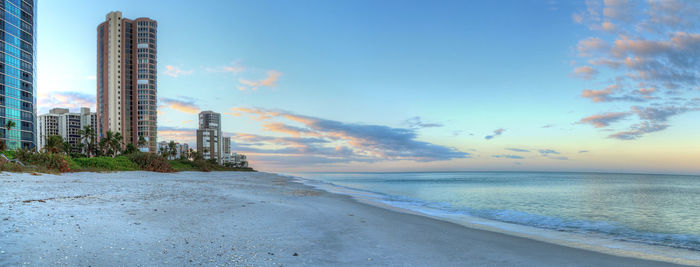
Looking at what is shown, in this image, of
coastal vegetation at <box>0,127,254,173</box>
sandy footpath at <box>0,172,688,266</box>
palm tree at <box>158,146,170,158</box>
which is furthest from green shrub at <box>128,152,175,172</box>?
sandy footpath at <box>0,172,688,266</box>

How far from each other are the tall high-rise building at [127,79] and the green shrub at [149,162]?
9458cm

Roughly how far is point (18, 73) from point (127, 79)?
155 ft

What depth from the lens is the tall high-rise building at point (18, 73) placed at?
9800 centimetres

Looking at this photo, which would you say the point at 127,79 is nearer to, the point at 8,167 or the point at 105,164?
the point at 105,164

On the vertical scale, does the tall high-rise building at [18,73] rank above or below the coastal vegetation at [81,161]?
above

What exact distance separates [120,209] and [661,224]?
830 inches

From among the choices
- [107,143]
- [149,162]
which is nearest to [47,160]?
[149,162]

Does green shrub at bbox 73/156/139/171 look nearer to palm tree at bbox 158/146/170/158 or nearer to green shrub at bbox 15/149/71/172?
green shrub at bbox 15/149/71/172

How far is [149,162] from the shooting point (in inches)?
2468

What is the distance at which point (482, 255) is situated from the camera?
7.19 meters

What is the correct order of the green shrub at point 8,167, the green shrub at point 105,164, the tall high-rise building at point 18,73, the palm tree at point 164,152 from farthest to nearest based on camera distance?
the tall high-rise building at point 18,73 < the palm tree at point 164,152 < the green shrub at point 105,164 < the green shrub at point 8,167

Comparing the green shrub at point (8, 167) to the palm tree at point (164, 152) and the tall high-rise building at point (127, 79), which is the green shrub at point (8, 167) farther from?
the tall high-rise building at point (127, 79)

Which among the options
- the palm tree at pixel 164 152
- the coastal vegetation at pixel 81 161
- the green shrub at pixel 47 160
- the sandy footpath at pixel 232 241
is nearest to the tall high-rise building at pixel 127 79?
the palm tree at pixel 164 152

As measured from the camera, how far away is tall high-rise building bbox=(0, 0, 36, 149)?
9800 centimetres
